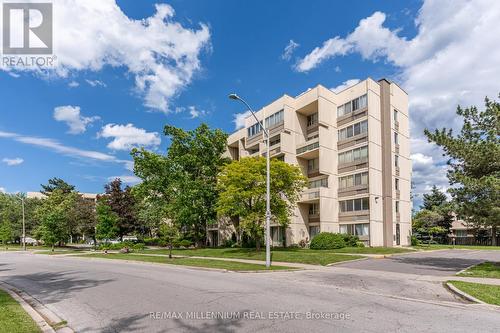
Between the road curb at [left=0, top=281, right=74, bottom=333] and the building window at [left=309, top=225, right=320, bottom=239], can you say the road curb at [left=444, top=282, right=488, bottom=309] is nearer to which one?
the road curb at [left=0, top=281, right=74, bottom=333]

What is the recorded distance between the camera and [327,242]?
107ft

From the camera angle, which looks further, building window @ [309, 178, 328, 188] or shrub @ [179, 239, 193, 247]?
shrub @ [179, 239, 193, 247]

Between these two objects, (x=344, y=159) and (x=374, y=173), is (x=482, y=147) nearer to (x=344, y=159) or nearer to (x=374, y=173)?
(x=374, y=173)

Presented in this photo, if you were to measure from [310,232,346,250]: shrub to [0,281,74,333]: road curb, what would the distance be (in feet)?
84.3

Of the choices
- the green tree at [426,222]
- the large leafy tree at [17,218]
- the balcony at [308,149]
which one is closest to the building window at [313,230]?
the balcony at [308,149]

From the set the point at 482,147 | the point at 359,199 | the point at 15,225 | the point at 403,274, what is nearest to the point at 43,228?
the point at 15,225

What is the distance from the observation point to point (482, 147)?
17.1 meters

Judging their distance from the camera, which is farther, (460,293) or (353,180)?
(353,180)

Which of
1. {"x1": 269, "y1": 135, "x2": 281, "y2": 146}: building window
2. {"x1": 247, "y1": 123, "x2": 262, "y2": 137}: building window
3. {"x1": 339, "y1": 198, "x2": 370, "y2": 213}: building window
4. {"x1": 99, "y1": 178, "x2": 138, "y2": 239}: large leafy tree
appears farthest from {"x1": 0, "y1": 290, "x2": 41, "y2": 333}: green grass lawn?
{"x1": 99, "y1": 178, "x2": 138, "y2": 239}: large leafy tree

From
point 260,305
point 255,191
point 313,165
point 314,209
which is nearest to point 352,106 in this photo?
point 313,165

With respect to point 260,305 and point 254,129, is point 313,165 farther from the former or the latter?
point 260,305

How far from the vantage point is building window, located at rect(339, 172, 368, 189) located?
36.0 m

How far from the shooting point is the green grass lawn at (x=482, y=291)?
996 centimetres

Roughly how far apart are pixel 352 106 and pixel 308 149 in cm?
681
